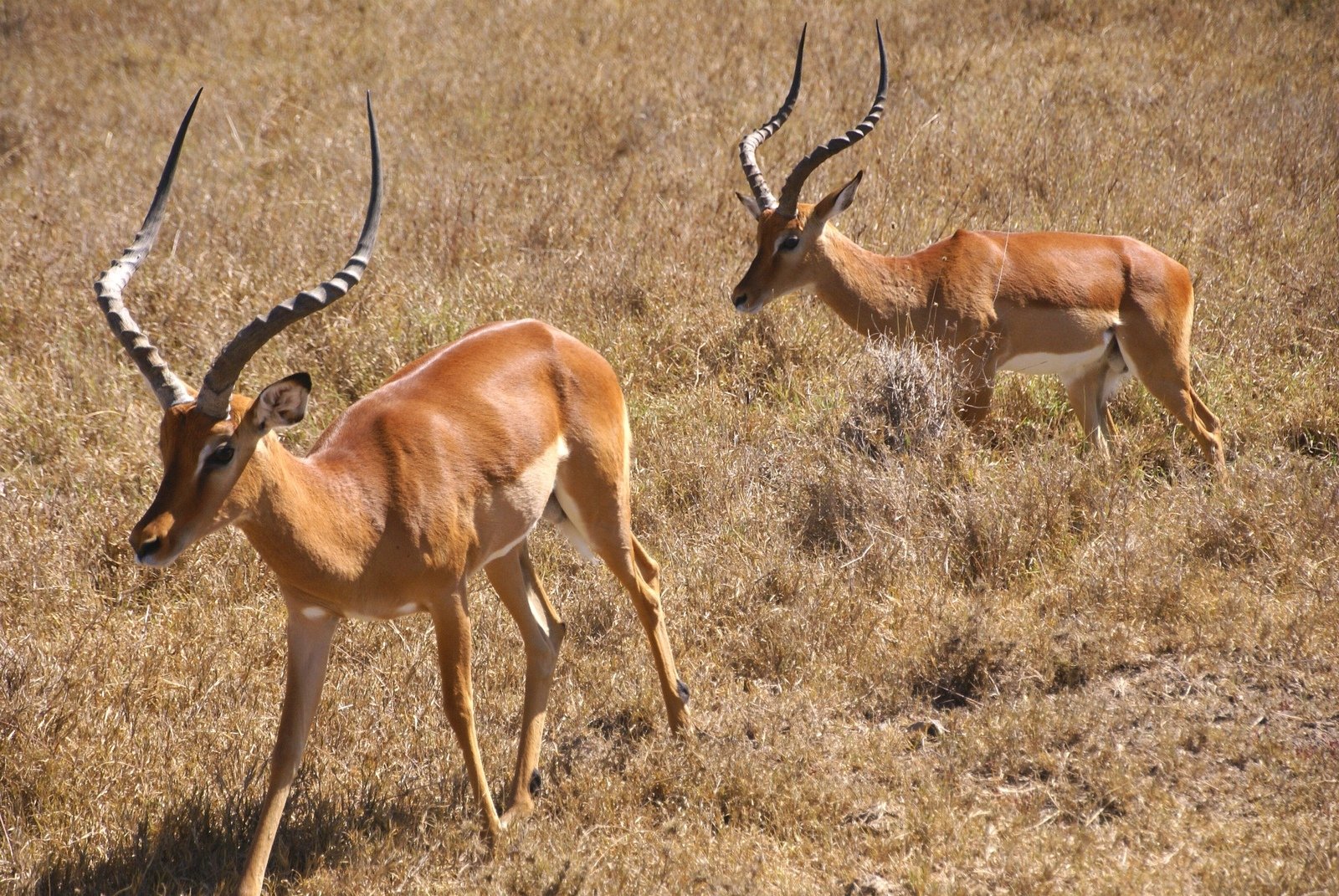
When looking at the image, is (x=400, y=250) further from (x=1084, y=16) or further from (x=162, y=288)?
(x=1084, y=16)

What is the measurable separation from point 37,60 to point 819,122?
8054 mm

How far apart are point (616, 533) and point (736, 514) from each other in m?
1.33

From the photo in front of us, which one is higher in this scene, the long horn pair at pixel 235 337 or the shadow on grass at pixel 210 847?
the long horn pair at pixel 235 337

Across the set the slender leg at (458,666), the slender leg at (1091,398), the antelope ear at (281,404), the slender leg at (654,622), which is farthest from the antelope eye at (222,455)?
the slender leg at (1091,398)

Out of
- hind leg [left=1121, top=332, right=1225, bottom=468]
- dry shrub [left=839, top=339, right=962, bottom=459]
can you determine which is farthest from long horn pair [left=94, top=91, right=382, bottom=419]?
hind leg [left=1121, top=332, right=1225, bottom=468]

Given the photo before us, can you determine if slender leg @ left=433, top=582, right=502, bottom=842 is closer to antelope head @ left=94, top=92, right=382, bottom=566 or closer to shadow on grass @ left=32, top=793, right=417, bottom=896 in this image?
shadow on grass @ left=32, top=793, right=417, bottom=896

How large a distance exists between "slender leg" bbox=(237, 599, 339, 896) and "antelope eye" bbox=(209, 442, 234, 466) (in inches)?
20.9

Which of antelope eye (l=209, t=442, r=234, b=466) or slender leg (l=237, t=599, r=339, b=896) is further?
slender leg (l=237, t=599, r=339, b=896)

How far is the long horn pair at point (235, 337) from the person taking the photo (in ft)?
10.5

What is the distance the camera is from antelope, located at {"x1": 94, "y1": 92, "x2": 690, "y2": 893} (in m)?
3.27

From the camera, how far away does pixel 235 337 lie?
11.0 ft

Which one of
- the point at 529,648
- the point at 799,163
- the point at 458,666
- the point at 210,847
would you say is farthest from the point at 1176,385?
the point at 210,847

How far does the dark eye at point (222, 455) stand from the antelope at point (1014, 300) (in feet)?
11.9

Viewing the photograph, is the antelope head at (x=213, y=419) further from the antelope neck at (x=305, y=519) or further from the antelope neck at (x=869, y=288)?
the antelope neck at (x=869, y=288)
